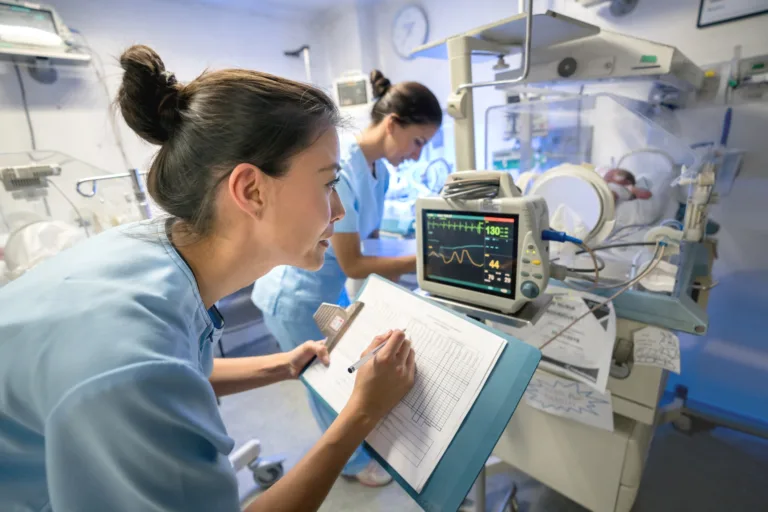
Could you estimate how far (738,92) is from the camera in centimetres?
164

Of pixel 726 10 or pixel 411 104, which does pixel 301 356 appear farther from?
pixel 726 10

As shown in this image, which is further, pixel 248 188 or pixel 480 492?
pixel 480 492

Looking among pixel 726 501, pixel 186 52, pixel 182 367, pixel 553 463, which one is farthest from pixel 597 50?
pixel 186 52

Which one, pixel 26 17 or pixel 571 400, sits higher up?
pixel 26 17

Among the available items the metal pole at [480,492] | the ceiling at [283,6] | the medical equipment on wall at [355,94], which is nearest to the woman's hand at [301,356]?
the metal pole at [480,492]

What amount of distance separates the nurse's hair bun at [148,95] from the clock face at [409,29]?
2510 millimetres

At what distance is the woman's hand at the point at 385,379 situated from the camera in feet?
2.15

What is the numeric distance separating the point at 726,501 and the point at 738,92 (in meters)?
1.72

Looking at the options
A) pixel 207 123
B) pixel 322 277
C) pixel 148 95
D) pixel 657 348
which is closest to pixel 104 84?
pixel 322 277

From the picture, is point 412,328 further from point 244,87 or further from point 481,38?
point 481,38

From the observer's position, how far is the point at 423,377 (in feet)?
2.33

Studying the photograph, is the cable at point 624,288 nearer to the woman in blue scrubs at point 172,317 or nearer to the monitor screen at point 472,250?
the monitor screen at point 472,250

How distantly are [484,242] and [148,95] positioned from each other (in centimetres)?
72

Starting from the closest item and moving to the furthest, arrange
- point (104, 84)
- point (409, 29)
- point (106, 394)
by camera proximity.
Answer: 1. point (106, 394)
2. point (104, 84)
3. point (409, 29)
